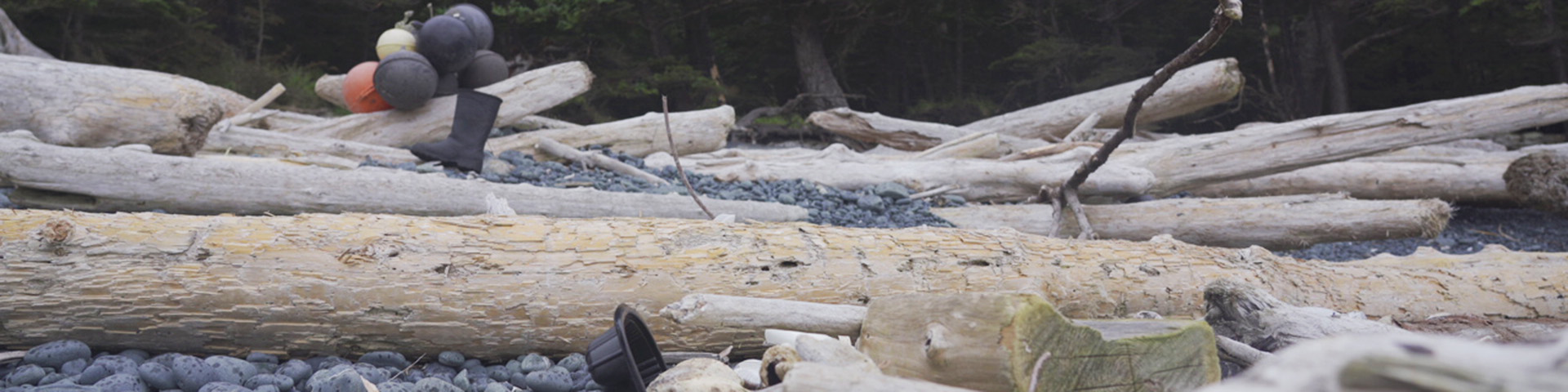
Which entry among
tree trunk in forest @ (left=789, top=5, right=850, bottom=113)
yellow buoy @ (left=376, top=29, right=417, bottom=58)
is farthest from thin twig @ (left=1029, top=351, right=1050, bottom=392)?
tree trunk in forest @ (left=789, top=5, right=850, bottom=113)

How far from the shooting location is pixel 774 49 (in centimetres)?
1283

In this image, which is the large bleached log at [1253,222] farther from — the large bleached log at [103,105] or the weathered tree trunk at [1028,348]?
the large bleached log at [103,105]

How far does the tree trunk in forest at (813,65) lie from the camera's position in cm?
1120

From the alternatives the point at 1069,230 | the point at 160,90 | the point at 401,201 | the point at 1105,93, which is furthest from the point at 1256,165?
the point at 160,90

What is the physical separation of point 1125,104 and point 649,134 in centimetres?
425

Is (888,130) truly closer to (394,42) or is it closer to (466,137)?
(466,137)

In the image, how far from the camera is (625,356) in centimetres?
173

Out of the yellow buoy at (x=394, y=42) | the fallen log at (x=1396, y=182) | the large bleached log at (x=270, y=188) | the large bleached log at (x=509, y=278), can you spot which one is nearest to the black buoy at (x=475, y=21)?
the yellow buoy at (x=394, y=42)

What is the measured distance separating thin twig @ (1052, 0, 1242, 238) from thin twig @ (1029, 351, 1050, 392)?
1.30 metres

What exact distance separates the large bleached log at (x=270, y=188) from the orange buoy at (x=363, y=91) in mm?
1744

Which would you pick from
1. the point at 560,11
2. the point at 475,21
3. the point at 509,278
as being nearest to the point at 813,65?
the point at 560,11

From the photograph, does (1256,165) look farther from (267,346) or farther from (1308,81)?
(1308,81)

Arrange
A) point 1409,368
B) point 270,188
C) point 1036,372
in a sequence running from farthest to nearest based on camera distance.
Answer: point 270,188 < point 1036,372 < point 1409,368

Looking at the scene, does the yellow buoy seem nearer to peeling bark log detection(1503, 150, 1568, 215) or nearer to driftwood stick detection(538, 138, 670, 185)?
driftwood stick detection(538, 138, 670, 185)
